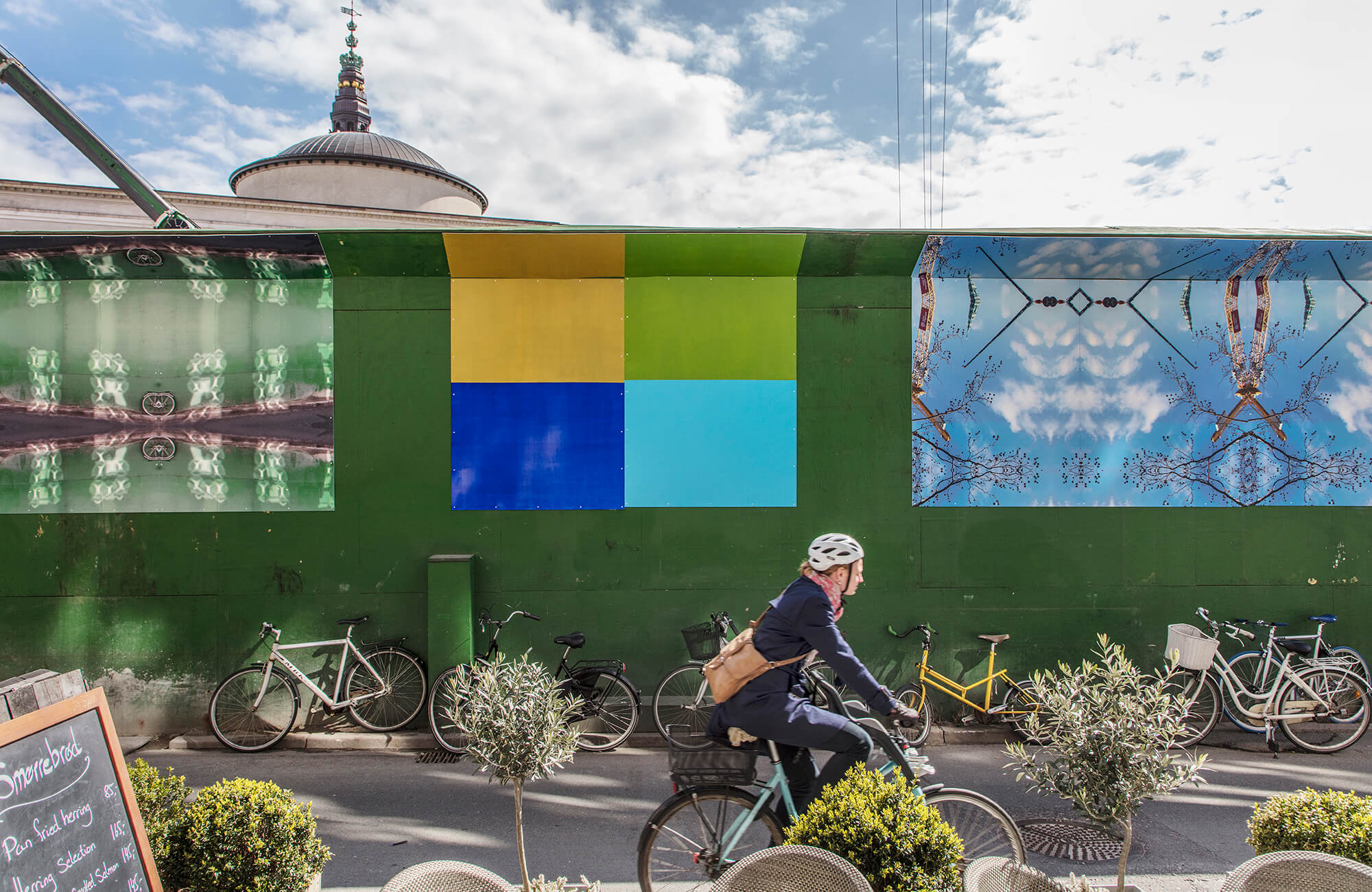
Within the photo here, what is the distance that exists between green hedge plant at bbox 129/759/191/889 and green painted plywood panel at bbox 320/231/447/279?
486 cm

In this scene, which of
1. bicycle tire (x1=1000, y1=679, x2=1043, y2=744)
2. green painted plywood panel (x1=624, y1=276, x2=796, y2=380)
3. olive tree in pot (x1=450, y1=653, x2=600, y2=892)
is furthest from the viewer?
green painted plywood panel (x1=624, y1=276, x2=796, y2=380)

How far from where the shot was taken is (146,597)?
705 centimetres

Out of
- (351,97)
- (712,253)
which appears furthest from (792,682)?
(351,97)

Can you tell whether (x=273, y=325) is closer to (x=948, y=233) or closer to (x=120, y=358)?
(x=120, y=358)

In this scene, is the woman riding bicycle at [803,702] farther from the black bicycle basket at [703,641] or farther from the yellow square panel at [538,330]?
Answer: the yellow square panel at [538,330]

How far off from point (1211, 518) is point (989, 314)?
3.04 meters

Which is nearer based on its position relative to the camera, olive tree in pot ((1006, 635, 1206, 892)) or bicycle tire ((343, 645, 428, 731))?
olive tree in pot ((1006, 635, 1206, 892))

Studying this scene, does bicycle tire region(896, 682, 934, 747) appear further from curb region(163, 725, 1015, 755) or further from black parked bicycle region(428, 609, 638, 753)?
black parked bicycle region(428, 609, 638, 753)

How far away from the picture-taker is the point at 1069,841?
477cm

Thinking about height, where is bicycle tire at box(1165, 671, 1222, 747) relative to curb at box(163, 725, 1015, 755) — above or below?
above

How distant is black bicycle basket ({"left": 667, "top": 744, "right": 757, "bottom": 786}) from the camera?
144 inches

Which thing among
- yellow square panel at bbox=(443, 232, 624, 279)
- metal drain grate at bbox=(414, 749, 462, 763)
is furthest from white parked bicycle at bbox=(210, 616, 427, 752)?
yellow square panel at bbox=(443, 232, 624, 279)

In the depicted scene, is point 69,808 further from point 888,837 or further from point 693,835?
point 888,837

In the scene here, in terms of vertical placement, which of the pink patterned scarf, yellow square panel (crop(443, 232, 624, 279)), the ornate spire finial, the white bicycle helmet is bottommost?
the pink patterned scarf
